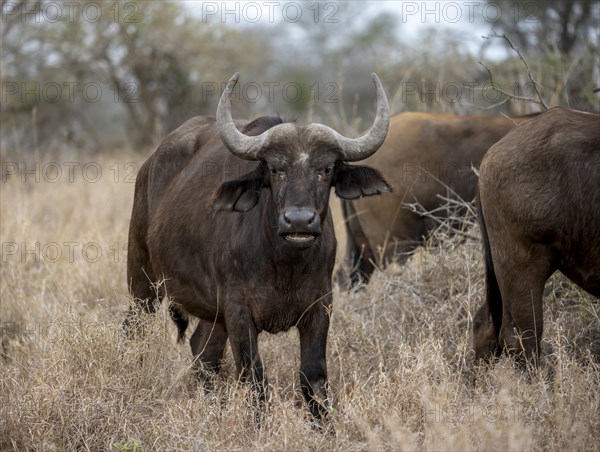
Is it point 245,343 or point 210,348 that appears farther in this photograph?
point 210,348

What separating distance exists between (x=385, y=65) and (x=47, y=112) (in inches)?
339

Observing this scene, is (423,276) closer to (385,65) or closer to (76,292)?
(76,292)

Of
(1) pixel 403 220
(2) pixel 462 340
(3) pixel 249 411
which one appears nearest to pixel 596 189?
(2) pixel 462 340

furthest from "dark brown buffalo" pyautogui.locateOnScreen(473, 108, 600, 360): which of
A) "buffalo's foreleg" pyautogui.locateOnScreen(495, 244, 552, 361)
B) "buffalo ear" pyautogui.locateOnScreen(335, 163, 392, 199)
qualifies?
"buffalo ear" pyautogui.locateOnScreen(335, 163, 392, 199)

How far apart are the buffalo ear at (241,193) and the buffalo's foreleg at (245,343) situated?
1.83 ft

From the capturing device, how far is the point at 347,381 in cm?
564

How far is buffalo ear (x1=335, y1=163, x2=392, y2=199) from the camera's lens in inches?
208

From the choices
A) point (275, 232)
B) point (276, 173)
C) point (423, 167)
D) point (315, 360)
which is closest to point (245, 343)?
point (315, 360)

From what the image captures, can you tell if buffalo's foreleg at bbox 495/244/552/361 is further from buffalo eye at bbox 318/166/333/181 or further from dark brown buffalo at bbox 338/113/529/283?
dark brown buffalo at bbox 338/113/529/283

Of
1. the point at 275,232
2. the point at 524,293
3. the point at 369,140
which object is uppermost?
the point at 369,140

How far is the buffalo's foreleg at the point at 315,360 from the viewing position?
5.07 m

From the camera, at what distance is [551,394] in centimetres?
480

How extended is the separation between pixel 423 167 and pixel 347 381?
2.78m

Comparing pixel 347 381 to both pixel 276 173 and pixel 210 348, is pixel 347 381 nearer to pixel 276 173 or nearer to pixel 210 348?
pixel 210 348
